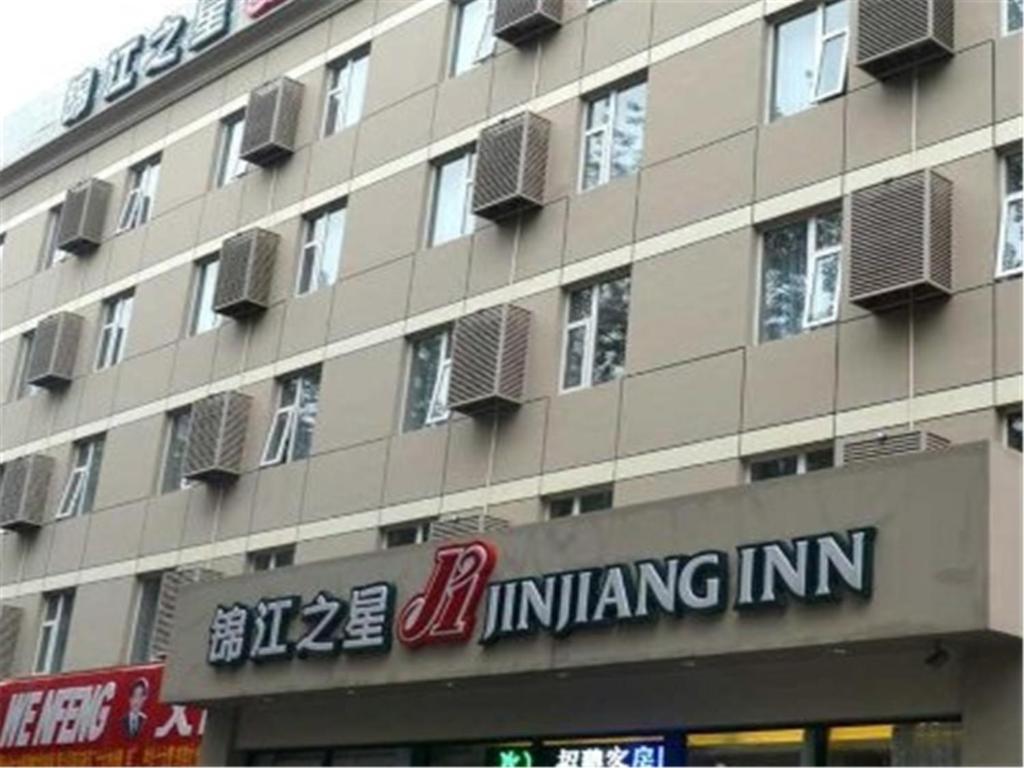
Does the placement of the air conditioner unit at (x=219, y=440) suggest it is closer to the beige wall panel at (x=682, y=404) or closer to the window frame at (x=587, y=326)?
the window frame at (x=587, y=326)

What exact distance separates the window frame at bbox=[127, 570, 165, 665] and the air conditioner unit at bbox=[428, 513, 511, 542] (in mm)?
6200

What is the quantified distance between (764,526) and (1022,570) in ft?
6.87

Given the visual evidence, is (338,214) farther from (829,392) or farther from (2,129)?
(2,129)

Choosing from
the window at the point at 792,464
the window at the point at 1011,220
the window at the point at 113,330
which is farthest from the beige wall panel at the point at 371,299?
the window at the point at 1011,220

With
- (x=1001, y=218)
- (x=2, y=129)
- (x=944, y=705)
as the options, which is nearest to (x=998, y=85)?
(x=1001, y=218)

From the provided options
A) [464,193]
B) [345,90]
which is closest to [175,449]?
[345,90]

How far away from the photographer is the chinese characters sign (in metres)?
24.1

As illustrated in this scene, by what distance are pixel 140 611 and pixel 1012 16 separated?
47.3ft

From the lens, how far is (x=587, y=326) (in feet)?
54.3

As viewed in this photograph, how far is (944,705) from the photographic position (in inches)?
452

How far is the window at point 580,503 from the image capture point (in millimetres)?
15625

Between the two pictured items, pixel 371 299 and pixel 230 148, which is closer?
pixel 371 299

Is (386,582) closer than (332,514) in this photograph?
Yes

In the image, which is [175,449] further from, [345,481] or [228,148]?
[228,148]
